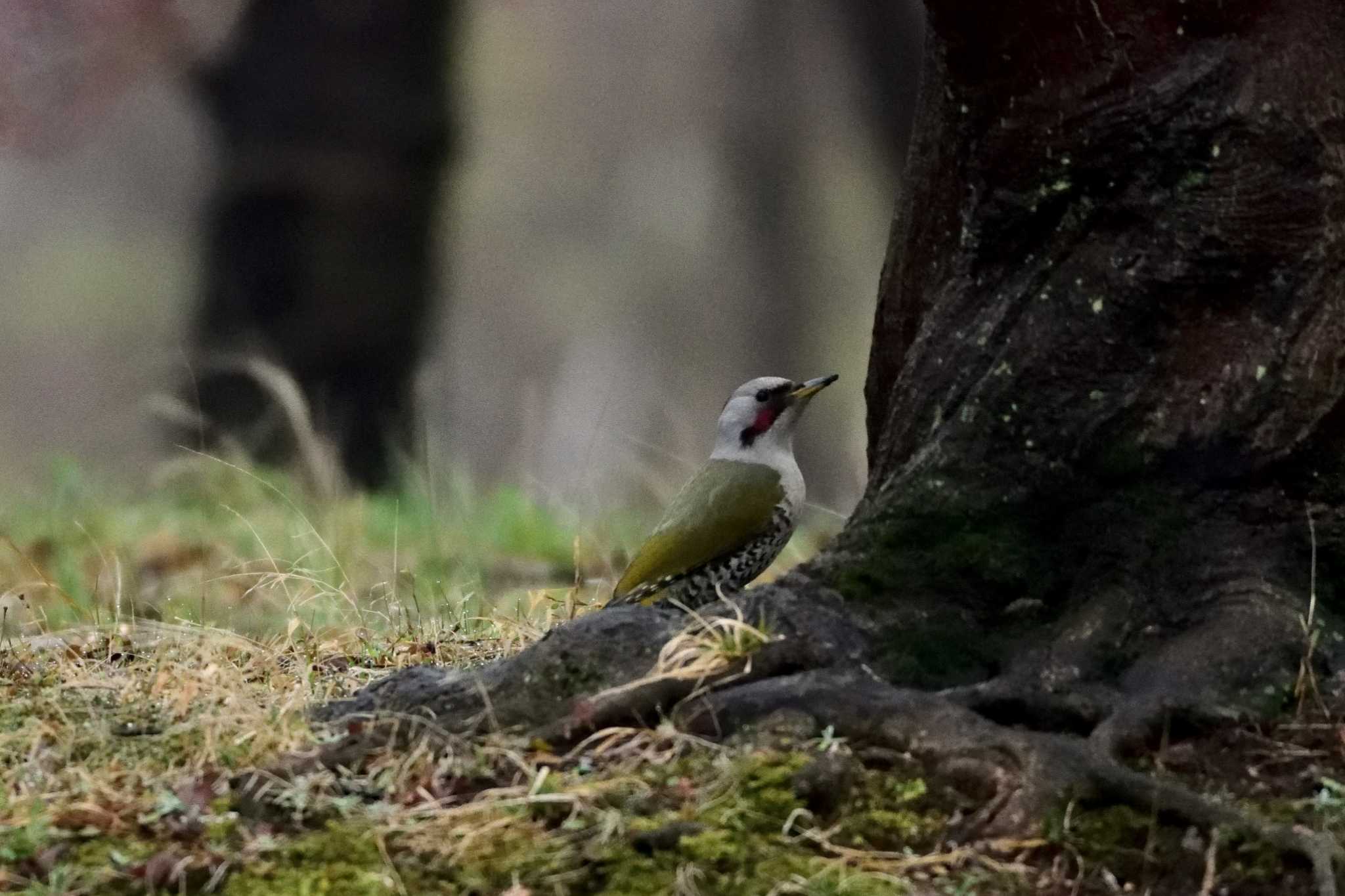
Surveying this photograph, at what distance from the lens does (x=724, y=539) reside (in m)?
5.12

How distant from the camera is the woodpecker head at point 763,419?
5.46m

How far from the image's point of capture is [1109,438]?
346 cm

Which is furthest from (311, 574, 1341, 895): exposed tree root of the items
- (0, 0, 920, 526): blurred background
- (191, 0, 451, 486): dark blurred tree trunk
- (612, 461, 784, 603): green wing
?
(191, 0, 451, 486): dark blurred tree trunk

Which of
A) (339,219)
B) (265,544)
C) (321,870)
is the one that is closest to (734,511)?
(321,870)

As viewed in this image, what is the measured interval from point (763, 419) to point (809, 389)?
0.67 ft

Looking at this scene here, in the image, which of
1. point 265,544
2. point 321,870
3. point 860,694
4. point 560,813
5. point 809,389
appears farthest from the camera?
point 265,544

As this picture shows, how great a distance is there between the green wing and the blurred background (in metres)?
3.62

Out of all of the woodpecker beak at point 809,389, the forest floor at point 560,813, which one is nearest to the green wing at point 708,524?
the woodpecker beak at point 809,389

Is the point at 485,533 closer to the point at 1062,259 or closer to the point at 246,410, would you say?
the point at 246,410

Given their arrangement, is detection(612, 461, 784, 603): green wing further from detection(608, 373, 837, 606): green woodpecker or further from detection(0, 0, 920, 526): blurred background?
detection(0, 0, 920, 526): blurred background

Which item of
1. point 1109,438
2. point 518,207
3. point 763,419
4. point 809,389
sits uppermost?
point 1109,438

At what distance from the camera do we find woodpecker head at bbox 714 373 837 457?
17.9ft

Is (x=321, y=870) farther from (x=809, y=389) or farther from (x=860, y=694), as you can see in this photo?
(x=809, y=389)

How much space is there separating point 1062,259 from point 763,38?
13122mm
